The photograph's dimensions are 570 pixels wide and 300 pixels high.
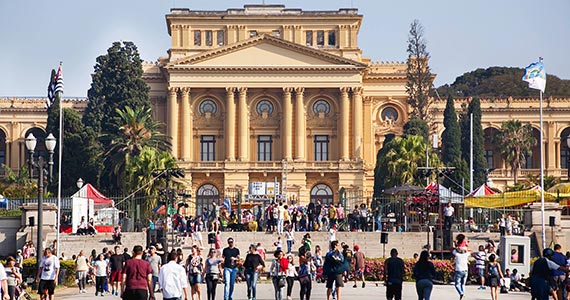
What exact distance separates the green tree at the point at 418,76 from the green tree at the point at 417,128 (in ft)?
6.73

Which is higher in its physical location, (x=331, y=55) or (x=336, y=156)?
(x=331, y=55)

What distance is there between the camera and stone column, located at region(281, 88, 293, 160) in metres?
95.4

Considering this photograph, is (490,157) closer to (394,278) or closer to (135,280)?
(394,278)

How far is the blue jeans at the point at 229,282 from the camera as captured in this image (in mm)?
30337

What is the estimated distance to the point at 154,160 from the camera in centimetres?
6975

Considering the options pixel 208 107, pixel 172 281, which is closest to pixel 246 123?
pixel 208 107

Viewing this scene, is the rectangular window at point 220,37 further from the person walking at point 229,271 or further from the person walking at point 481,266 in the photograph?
the person walking at point 229,271

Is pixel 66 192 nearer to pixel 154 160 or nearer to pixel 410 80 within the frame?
pixel 154 160

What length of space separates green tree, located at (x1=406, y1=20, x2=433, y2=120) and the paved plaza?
54.4 metres

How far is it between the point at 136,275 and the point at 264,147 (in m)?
72.5

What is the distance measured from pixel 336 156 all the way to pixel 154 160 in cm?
2904

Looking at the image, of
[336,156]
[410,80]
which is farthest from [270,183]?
[410,80]

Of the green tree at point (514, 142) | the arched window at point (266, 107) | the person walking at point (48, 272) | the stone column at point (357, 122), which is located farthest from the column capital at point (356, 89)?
the person walking at point (48, 272)

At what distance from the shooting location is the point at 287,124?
95.8m
